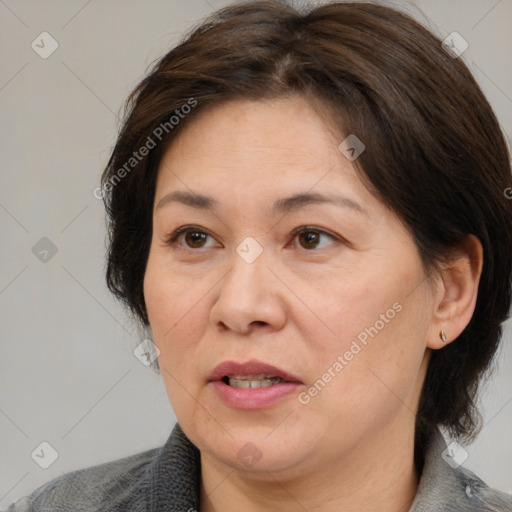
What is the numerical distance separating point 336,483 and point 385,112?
60 cm

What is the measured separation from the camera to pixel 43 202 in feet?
10.1

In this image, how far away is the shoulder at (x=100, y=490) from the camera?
2100mm

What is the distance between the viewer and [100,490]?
2180mm

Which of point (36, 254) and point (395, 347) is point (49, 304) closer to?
point (36, 254)

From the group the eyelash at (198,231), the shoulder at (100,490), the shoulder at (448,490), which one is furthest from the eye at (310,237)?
the shoulder at (100,490)

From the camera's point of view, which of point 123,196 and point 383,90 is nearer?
point 383,90

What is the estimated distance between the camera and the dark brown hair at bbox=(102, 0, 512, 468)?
5.96 feet

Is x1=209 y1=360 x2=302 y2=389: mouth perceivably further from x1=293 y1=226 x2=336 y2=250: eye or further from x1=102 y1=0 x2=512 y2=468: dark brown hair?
x1=102 y1=0 x2=512 y2=468: dark brown hair

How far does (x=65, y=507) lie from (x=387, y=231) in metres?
0.85

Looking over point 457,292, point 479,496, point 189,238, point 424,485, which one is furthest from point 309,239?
point 479,496

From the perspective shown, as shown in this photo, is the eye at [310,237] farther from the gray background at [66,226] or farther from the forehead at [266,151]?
the gray background at [66,226]

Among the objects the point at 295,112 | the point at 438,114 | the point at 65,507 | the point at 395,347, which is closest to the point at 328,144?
the point at 295,112

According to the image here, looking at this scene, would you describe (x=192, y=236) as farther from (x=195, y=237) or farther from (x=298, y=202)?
(x=298, y=202)

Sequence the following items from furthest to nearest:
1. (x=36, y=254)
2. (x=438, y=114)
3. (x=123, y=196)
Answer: (x=36, y=254)
(x=123, y=196)
(x=438, y=114)
